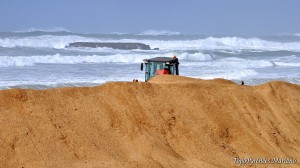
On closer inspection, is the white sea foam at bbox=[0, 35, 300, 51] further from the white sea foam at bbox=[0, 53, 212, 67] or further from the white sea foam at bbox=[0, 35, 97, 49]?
the white sea foam at bbox=[0, 53, 212, 67]

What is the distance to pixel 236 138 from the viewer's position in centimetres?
1445

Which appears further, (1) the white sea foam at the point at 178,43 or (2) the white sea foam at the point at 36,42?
(1) the white sea foam at the point at 178,43

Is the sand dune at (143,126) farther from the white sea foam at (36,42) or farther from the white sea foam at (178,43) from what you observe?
the white sea foam at (36,42)

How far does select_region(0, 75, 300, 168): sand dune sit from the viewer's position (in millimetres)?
12188

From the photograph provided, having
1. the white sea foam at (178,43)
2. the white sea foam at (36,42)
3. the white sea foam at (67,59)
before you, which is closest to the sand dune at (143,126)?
the white sea foam at (67,59)

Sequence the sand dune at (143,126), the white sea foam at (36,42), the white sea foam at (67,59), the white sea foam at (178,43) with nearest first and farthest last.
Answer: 1. the sand dune at (143,126)
2. the white sea foam at (67,59)
3. the white sea foam at (36,42)
4. the white sea foam at (178,43)

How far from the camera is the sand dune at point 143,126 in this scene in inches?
480

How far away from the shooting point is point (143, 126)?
13586 millimetres

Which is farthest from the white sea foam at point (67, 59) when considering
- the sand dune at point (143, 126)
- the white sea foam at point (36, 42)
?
the sand dune at point (143, 126)

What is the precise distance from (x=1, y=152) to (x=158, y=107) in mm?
4224

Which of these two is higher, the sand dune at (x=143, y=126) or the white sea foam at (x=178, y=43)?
the sand dune at (x=143, y=126)

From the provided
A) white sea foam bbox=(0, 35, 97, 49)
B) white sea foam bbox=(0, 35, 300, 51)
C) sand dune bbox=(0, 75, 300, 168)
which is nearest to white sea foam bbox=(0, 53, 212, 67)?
white sea foam bbox=(0, 35, 300, 51)

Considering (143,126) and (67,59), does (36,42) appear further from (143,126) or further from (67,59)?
(143,126)

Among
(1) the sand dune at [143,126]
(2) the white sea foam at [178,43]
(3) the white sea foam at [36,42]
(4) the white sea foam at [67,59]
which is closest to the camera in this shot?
(1) the sand dune at [143,126]
